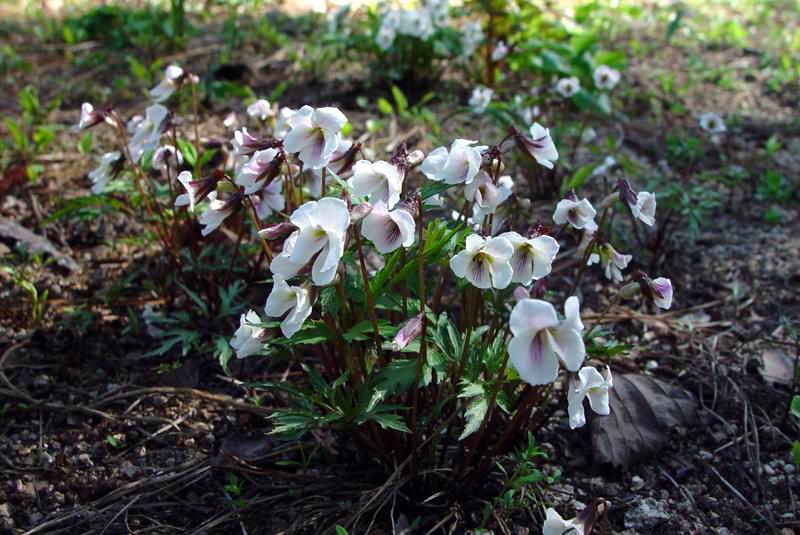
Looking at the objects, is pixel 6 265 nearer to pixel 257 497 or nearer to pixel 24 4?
pixel 257 497

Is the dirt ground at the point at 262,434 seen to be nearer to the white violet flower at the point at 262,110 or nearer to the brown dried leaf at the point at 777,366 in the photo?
the brown dried leaf at the point at 777,366

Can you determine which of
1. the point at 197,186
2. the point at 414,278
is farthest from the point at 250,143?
the point at 414,278

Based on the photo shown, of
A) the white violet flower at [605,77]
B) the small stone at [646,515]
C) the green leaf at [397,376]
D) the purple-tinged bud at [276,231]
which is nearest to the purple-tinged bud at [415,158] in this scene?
the purple-tinged bud at [276,231]

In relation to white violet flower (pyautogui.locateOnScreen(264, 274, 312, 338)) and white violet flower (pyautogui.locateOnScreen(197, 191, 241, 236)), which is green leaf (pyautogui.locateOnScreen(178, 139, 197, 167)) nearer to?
white violet flower (pyautogui.locateOnScreen(197, 191, 241, 236))

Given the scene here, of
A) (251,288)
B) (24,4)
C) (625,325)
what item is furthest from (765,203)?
(24,4)

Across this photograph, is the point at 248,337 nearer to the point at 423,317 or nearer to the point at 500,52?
the point at 423,317

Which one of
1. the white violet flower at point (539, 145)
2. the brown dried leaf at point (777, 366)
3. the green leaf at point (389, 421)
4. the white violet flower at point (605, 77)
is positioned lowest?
the brown dried leaf at point (777, 366)
